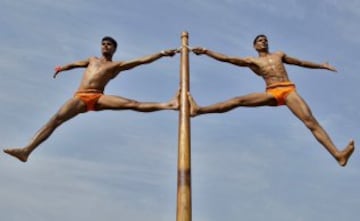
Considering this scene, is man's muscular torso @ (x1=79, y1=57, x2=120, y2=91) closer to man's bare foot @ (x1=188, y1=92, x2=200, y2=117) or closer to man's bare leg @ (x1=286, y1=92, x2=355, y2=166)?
man's bare foot @ (x1=188, y1=92, x2=200, y2=117)

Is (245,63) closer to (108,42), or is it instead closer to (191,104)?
(191,104)

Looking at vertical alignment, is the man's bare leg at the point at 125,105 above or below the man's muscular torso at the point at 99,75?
below

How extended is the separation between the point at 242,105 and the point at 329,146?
6.37 feet

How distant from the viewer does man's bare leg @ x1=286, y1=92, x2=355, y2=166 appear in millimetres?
11000

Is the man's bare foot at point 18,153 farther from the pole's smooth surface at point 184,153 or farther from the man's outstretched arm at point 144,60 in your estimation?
the pole's smooth surface at point 184,153

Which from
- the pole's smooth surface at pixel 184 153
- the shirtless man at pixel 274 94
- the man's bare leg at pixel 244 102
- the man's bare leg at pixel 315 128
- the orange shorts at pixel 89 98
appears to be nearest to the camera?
the pole's smooth surface at pixel 184 153

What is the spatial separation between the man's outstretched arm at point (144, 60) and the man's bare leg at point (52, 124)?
1.22 m

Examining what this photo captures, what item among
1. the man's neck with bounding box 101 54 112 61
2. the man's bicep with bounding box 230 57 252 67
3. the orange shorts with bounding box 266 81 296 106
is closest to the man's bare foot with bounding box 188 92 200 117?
the man's bicep with bounding box 230 57 252 67

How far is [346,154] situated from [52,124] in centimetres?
608

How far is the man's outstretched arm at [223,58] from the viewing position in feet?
38.8

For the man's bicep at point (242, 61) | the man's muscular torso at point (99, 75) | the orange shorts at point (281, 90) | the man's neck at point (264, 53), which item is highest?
the man's neck at point (264, 53)

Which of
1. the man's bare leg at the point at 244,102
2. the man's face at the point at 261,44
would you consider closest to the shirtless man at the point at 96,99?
the man's bare leg at the point at 244,102

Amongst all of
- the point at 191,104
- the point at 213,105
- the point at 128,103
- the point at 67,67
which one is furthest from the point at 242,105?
the point at 67,67

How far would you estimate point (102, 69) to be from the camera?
12289mm
